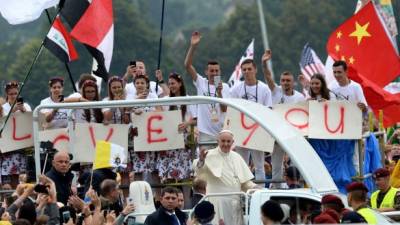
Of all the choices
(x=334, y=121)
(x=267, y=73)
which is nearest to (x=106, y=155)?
(x=334, y=121)

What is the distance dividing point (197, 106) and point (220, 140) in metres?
2.29

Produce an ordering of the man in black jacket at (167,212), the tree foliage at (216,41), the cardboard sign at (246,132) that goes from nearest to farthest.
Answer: the man in black jacket at (167,212), the cardboard sign at (246,132), the tree foliage at (216,41)

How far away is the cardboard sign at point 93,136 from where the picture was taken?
80.7 ft

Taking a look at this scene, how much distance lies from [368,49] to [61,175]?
758 centimetres

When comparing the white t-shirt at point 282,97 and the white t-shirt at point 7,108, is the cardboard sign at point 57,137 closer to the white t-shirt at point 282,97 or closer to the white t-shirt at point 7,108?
the white t-shirt at point 7,108

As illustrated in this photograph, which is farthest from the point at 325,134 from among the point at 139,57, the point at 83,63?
the point at 83,63

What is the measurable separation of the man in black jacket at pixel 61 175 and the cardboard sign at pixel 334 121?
3.43 meters

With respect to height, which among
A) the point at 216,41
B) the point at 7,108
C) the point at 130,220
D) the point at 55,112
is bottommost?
the point at 130,220

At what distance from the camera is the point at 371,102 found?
28453mm

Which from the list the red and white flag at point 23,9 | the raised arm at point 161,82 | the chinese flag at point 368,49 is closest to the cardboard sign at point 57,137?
the red and white flag at point 23,9

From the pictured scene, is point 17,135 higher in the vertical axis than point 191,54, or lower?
lower

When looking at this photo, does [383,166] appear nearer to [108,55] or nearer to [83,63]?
[108,55]

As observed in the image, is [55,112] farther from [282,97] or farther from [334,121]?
[334,121]

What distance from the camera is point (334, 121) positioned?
25312 millimetres
